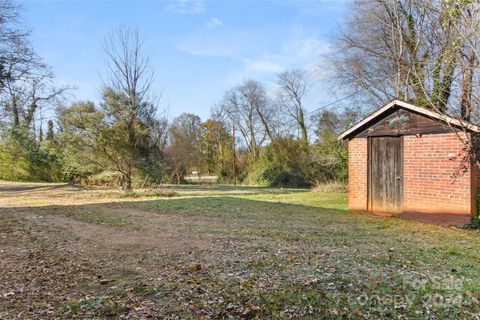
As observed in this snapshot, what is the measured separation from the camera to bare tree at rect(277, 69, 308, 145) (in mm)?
29516

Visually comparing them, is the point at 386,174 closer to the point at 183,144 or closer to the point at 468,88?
the point at 468,88

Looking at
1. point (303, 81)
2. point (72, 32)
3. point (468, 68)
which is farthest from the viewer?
point (303, 81)

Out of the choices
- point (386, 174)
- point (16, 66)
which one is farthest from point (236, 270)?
point (16, 66)

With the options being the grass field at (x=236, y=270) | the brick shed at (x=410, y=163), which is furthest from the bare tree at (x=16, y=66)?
the brick shed at (x=410, y=163)

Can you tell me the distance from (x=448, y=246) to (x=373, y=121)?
183 inches

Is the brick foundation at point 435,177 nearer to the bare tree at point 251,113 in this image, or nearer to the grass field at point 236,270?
the grass field at point 236,270

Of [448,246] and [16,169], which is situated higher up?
[16,169]

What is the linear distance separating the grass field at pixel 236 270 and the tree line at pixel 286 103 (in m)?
3.73

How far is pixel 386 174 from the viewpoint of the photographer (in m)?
9.05

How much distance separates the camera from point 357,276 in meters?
3.64

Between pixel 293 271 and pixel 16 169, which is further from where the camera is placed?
pixel 16 169

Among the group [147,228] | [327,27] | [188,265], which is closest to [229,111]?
[327,27]

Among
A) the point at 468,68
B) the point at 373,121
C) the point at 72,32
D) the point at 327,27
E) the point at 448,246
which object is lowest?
the point at 448,246

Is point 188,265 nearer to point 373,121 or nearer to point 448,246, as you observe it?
point 448,246
